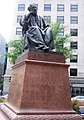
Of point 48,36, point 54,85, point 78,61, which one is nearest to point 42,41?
point 48,36

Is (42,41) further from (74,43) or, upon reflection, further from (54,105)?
(74,43)

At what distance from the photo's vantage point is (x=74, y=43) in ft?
115

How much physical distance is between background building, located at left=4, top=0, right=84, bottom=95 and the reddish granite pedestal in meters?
27.4

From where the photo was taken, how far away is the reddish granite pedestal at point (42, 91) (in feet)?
19.3

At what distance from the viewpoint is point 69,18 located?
36.2 m

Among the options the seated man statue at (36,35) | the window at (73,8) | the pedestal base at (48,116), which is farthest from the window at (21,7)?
the pedestal base at (48,116)

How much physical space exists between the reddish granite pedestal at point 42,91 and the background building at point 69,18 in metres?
27.4

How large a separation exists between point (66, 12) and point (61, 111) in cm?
3208

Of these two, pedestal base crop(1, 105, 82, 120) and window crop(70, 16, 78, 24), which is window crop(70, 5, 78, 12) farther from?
pedestal base crop(1, 105, 82, 120)

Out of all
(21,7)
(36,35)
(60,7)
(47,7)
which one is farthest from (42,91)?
(21,7)

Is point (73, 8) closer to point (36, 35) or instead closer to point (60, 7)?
point (60, 7)

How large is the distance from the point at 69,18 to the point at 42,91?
31.3m

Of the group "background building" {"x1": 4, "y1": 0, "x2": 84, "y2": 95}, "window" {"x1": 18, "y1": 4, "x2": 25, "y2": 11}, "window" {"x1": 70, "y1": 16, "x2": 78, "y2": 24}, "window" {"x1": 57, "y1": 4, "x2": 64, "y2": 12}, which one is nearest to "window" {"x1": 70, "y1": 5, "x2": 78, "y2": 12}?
"background building" {"x1": 4, "y1": 0, "x2": 84, "y2": 95}

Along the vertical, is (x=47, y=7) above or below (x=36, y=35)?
above
